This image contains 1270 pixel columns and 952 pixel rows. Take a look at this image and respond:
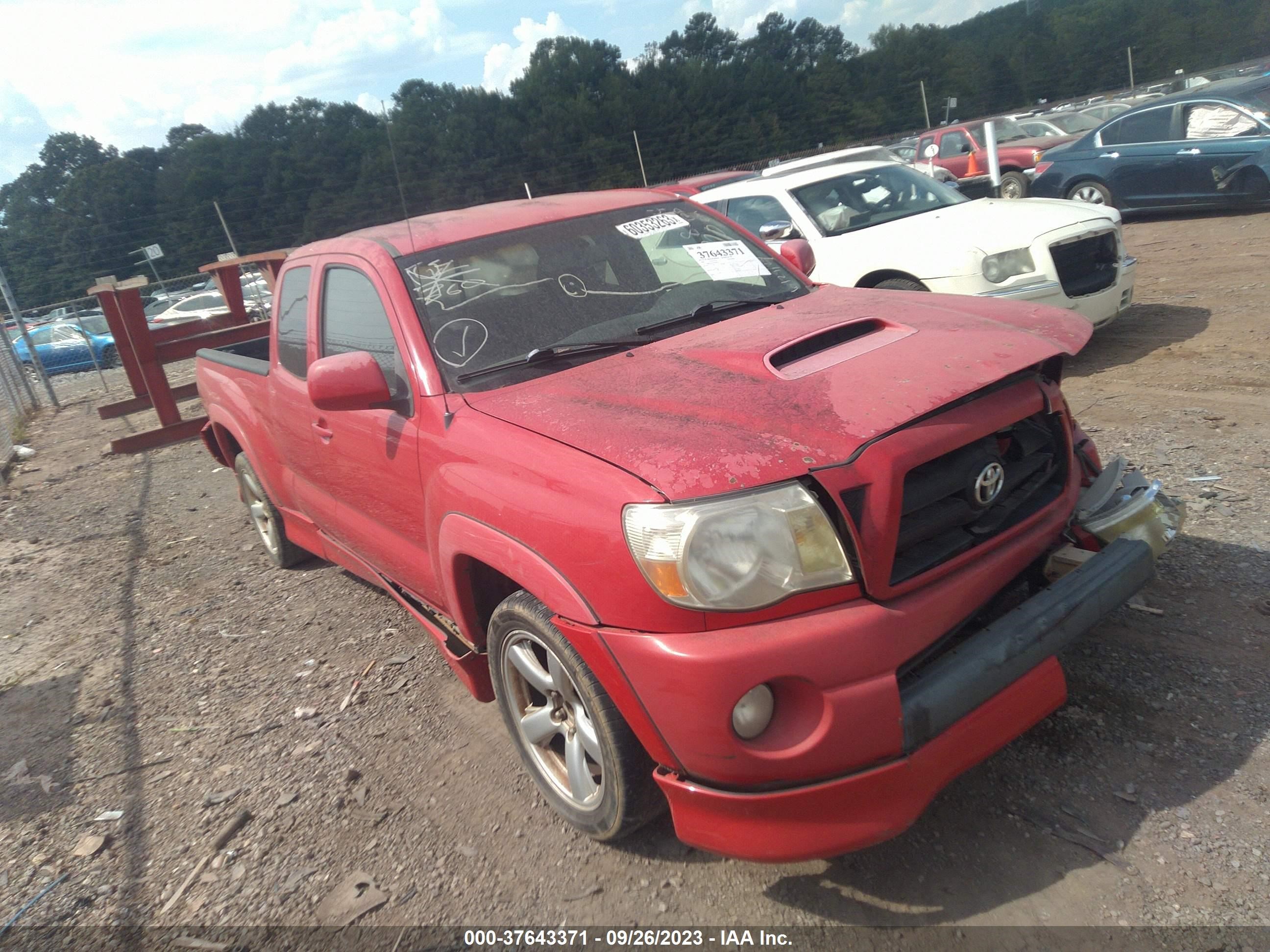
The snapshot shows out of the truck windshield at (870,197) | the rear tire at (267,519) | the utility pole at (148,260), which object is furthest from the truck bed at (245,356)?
the utility pole at (148,260)

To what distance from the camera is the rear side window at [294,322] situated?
409 centimetres

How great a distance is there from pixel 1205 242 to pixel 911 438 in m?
9.73

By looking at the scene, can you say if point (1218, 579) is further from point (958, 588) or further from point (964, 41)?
point (964, 41)

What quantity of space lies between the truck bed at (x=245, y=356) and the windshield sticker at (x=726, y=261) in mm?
2273

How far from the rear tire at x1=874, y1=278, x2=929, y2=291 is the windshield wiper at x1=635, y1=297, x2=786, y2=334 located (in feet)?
10.9

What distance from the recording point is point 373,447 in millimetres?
3371

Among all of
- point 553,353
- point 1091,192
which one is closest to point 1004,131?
point 1091,192

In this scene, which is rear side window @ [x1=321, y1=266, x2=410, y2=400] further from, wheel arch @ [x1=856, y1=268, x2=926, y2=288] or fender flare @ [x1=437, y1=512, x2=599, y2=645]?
wheel arch @ [x1=856, y1=268, x2=926, y2=288]

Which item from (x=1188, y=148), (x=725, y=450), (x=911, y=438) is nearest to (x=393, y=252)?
(x=725, y=450)

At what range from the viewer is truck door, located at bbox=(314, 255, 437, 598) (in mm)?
3189

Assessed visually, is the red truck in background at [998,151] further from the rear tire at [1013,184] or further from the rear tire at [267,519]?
the rear tire at [267,519]

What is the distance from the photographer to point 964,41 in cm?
4497

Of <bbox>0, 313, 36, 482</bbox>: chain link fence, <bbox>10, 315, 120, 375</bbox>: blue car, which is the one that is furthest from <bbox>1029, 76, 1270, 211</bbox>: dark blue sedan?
<bbox>10, 315, 120, 375</bbox>: blue car

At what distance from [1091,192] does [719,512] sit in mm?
12236
